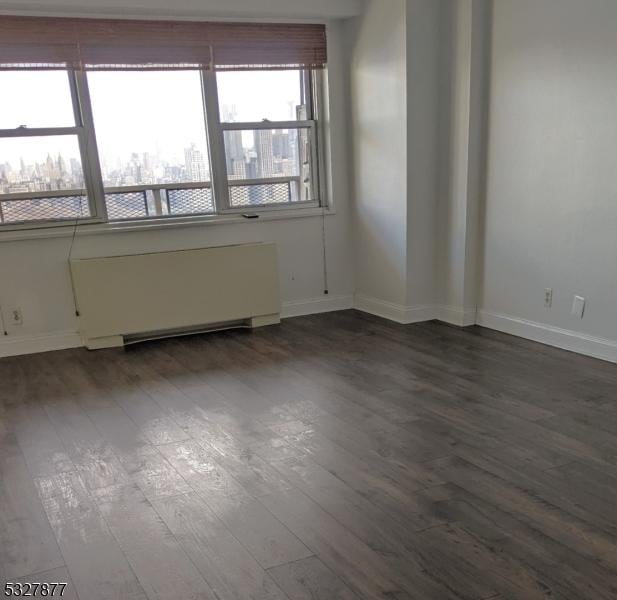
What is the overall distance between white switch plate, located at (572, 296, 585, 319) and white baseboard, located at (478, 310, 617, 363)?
117mm

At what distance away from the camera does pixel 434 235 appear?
459cm

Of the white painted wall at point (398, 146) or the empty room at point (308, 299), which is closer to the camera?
the empty room at point (308, 299)

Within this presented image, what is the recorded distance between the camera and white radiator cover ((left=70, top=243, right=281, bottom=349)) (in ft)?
14.1

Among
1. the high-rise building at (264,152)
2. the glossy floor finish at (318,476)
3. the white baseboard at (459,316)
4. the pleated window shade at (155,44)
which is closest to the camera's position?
the glossy floor finish at (318,476)

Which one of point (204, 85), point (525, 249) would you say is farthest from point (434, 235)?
point (204, 85)

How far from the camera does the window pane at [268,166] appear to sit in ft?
15.7

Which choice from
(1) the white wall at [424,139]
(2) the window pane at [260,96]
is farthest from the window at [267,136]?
(1) the white wall at [424,139]

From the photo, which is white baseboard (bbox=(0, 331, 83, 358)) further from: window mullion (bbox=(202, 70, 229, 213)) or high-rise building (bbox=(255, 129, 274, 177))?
high-rise building (bbox=(255, 129, 274, 177))

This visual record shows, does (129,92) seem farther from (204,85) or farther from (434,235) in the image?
(434,235)

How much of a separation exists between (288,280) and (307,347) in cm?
98

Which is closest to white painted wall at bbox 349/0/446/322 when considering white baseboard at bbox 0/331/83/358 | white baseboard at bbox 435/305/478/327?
white baseboard at bbox 435/305/478/327

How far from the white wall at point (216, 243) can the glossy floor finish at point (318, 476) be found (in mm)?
470

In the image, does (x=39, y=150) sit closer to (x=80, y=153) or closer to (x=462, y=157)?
(x=80, y=153)

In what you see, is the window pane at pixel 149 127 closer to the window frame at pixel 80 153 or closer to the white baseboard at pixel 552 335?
the window frame at pixel 80 153
